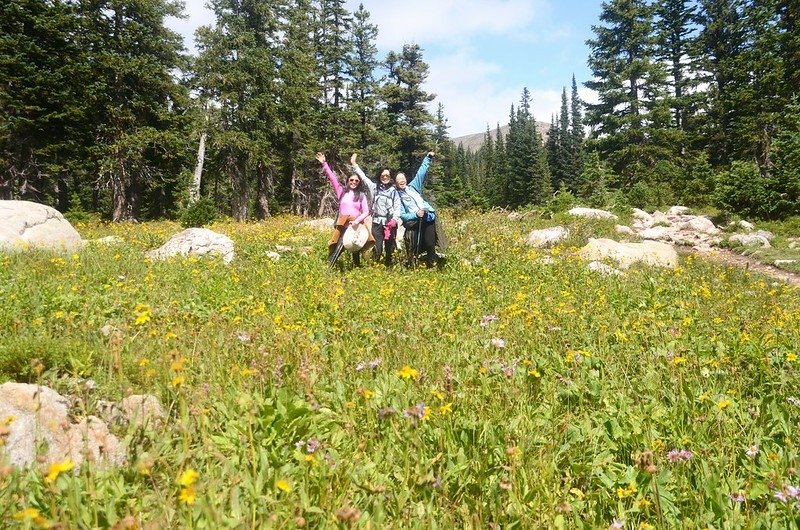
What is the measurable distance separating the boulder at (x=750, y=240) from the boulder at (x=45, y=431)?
1700cm

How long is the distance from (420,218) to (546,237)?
5456 mm

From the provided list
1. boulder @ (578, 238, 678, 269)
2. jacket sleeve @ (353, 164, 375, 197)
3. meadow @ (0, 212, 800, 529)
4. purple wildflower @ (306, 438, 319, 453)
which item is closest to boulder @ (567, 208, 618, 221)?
boulder @ (578, 238, 678, 269)

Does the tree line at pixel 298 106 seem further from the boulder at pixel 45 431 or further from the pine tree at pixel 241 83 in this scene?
the boulder at pixel 45 431

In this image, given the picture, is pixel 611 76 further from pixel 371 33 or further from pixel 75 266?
pixel 75 266

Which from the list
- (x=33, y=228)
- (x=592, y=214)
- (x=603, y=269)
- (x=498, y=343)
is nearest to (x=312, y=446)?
(x=498, y=343)

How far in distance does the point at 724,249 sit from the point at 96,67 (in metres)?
31.9

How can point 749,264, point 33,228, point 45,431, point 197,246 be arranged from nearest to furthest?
point 45,431 < point 197,246 < point 33,228 < point 749,264

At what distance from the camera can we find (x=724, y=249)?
14727mm

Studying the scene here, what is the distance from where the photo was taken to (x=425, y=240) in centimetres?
949

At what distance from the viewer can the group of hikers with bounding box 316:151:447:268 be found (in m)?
9.21

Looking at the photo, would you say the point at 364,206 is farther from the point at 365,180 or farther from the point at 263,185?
the point at 263,185

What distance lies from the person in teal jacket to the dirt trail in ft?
21.3

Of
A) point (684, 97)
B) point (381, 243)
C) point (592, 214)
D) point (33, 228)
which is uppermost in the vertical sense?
point (684, 97)

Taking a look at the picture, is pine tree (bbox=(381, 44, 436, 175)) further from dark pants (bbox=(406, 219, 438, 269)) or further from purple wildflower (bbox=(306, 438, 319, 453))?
purple wildflower (bbox=(306, 438, 319, 453))
